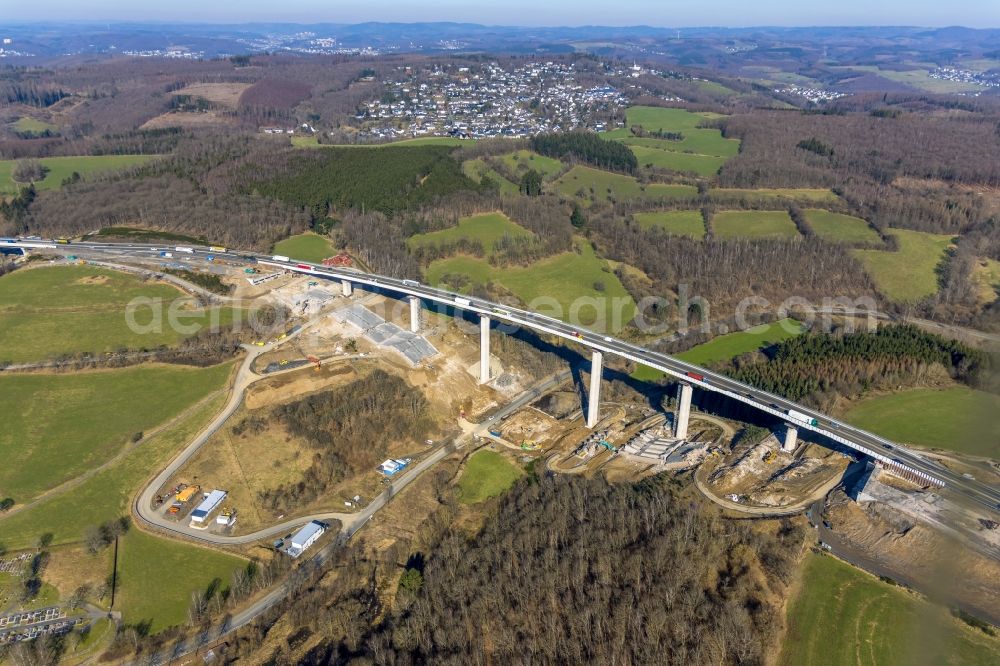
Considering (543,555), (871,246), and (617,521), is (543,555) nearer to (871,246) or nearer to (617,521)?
(617,521)

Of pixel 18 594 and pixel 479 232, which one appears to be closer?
pixel 18 594

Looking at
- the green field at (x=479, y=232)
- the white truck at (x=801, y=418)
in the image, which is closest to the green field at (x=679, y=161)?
the green field at (x=479, y=232)

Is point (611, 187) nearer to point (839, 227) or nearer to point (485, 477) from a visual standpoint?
point (839, 227)

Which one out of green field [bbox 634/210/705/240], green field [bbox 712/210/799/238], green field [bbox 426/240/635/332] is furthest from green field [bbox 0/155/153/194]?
green field [bbox 712/210/799/238]

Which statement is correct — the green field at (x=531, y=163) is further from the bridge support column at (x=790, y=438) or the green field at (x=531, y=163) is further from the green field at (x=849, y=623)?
the green field at (x=849, y=623)

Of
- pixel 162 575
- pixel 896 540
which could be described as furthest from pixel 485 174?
pixel 896 540

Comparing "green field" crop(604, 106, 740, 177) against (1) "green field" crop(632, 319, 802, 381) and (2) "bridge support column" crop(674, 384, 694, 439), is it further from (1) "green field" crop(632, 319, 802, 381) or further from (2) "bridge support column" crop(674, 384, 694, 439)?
(2) "bridge support column" crop(674, 384, 694, 439)

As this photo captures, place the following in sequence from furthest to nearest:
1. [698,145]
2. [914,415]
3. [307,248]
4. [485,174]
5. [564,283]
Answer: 1. [698,145]
2. [485,174]
3. [307,248]
4. [564,283]
5. [914,415]
